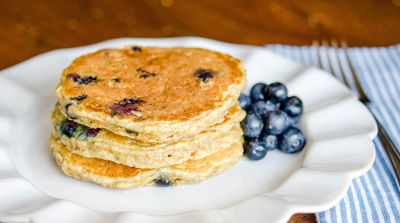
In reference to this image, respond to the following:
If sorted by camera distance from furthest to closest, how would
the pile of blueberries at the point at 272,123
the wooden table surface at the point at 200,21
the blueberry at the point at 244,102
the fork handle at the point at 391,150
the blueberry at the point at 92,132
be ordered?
the wooden table surface at the point at 200,21 < the blueberry at the point at 244,102 < the pile of blueberries at the point at 272,123 < the fork handle at the point at 391,150 < the blueberry at the point at 92,132

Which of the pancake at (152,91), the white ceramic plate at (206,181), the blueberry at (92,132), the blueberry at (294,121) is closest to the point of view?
the white ceramic plate at (206,181)

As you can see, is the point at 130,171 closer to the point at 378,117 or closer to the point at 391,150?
the point at 391,150

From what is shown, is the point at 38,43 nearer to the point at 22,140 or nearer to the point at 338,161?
the point at 22,140

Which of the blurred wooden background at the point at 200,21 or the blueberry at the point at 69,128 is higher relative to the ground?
the blurred wooden background at the point at 200,21

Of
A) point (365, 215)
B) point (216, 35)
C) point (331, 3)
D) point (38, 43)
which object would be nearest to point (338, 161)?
point (365, 215)

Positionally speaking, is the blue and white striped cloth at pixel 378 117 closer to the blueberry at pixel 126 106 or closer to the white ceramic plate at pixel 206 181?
the white ceramic plate at pixel 206 181

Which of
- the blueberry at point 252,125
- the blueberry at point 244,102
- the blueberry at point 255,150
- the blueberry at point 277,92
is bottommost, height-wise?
the blueberry at point 255,150

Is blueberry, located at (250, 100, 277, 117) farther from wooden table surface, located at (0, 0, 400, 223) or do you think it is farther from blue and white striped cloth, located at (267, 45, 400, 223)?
wooden table surface, located at (0, 0, 400, 223)

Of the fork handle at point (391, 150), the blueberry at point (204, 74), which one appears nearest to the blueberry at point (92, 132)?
the blueberry at point (204, 74)

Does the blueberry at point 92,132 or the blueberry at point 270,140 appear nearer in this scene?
the blueberry at point 92,132
